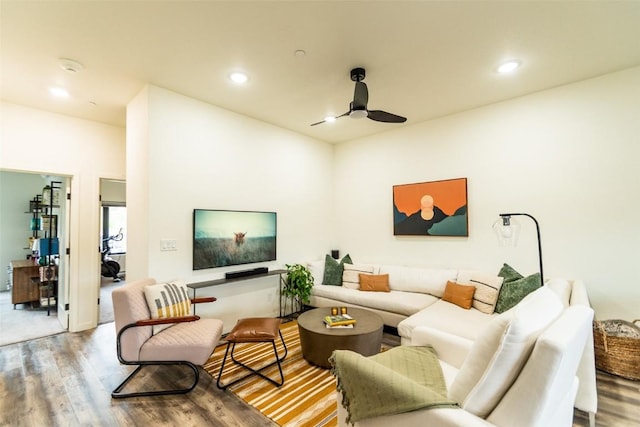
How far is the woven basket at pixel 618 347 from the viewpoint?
2637mm

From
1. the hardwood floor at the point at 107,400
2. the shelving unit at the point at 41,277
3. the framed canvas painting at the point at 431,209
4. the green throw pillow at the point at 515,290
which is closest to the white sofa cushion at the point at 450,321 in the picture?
the green throw pillow at the point at 515,290

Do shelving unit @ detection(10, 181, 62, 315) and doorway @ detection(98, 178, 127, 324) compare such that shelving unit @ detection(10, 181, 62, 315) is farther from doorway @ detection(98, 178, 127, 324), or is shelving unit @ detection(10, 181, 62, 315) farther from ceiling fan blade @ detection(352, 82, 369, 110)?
ceiling fan blade @ detection(352, 82, 369, 110)

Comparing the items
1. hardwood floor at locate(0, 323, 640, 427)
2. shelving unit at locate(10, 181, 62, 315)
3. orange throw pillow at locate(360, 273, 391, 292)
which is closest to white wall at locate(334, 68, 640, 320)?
orange throw pillow at locate(360, 273, 391, 292)

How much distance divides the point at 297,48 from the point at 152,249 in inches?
101

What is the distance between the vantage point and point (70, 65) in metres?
2.85

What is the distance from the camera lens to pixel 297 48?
2.65 m

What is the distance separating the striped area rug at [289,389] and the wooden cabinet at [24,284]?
13.5 ft

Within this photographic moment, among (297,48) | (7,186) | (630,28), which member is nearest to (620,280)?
(630,28)

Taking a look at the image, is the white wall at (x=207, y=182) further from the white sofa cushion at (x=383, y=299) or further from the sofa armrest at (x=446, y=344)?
the sofa armrest at (x=446, y=344)

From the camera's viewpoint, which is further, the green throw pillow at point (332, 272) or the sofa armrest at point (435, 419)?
the green throw pillow at point (332, 272)

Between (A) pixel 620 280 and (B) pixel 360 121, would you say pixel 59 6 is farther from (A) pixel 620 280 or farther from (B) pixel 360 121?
(A) pixel 620 280

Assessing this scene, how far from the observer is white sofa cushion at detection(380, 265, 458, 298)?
398cm

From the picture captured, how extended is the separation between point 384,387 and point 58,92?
14.5 ft

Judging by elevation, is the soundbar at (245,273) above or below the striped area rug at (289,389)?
above
